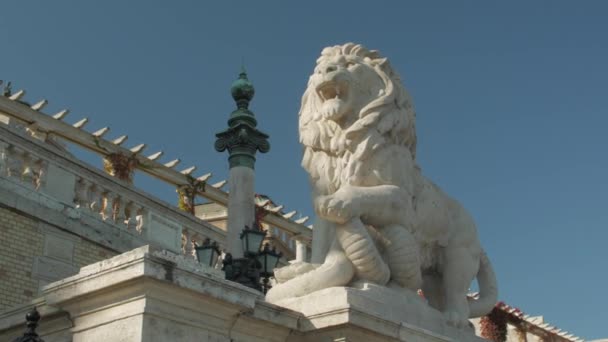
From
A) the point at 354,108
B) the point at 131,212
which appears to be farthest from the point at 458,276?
the point at 131,212

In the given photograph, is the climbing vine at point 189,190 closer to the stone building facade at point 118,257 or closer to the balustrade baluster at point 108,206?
the stone building facade at point 118,257

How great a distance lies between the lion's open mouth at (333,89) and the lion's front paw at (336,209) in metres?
0.93

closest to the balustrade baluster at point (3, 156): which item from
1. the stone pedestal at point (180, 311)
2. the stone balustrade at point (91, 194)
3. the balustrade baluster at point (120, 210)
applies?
the stone balustrade at point (91, 194)

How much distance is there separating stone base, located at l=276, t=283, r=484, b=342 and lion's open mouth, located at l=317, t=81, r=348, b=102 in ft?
5.01

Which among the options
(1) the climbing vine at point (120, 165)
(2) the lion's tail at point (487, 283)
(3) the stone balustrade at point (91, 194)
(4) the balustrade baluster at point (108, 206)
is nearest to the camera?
(2) the lion's tail at point (487, 283)

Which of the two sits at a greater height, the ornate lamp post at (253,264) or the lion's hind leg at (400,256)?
the ornate lamp post at (253,264)

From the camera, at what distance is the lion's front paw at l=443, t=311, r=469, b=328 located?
706 centimetres

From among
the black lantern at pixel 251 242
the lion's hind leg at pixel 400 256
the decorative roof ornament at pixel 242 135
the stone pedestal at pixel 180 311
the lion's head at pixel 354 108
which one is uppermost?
the decorative roof ornament at pixel 242 135

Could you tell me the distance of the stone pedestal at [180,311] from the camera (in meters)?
4.87

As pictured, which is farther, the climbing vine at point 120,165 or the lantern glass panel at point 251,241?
the climbing vine at point 120,165

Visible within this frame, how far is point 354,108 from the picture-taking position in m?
7.02

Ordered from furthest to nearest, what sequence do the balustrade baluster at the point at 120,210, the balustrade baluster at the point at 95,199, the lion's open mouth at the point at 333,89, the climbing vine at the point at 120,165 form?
the climbing vine at the point at 120,165 → the balustrade baluster at the point at 120,210 → the balustrade baluster at the point at 95,199 → the lion's open mouth at the point at 333,89

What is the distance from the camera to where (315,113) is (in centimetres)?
713

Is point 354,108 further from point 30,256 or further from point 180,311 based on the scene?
point 30,256
